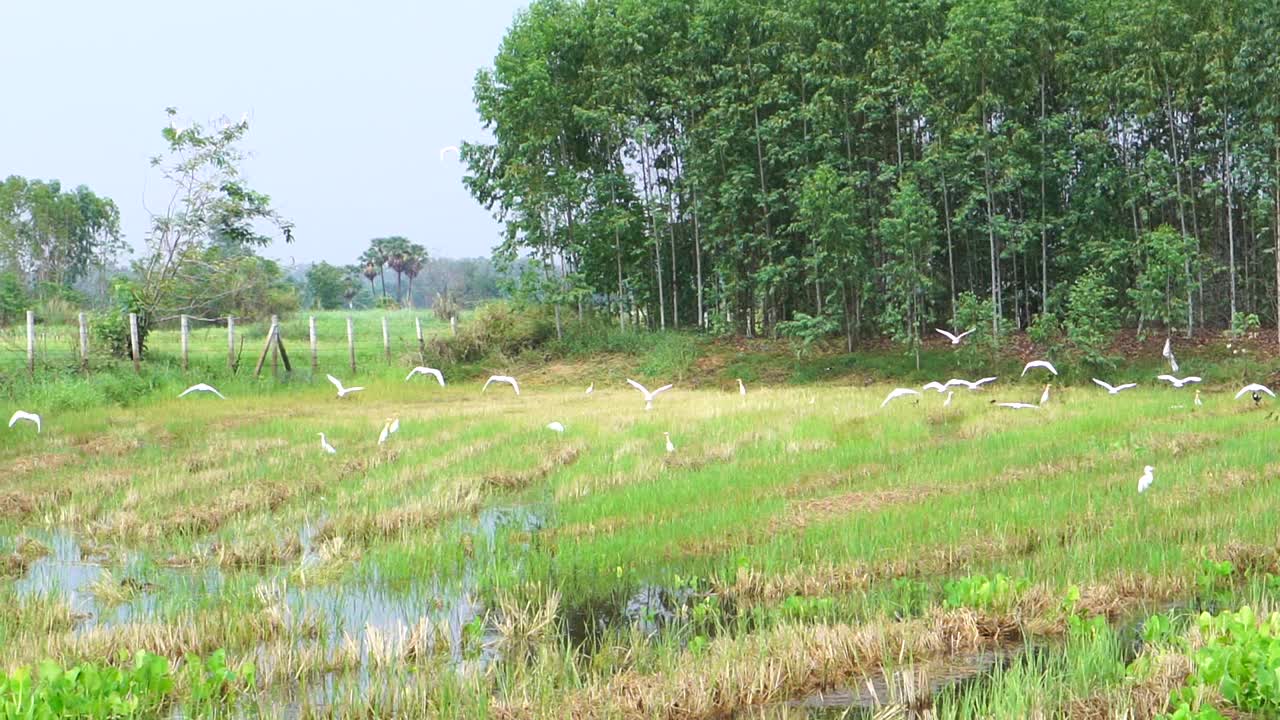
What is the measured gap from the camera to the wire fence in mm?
19078

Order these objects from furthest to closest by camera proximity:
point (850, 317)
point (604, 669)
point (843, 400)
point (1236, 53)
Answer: point (850, 317)
point (1236, 53)
point (843, 400)
point (604, 669)

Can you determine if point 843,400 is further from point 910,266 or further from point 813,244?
point 813,244

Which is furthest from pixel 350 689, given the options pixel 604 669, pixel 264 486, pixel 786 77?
pixel 786 77

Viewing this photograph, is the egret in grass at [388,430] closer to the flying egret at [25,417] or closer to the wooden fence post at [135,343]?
the flying egret at [25,417]

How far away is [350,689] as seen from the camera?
4.04 meters

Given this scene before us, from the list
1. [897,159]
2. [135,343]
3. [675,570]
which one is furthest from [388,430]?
[897,159]

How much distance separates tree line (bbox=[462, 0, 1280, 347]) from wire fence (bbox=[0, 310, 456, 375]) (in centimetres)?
479

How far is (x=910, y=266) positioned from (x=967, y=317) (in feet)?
5.49

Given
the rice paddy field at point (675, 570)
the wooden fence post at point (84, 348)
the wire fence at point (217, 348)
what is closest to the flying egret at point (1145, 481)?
the rice paddy field at point (675, 570)

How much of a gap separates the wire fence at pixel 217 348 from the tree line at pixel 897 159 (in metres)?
4.79

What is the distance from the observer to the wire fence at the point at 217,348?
19078mm

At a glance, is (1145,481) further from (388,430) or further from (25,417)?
(25,417)

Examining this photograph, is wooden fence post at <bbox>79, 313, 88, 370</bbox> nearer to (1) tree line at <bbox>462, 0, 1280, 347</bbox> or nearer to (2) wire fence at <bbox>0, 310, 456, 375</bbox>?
(2) wire fence at <bbox>0, 310, 456, 375</bbox>

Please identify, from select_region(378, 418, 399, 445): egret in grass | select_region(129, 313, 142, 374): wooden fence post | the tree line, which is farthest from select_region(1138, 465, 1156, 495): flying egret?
select_region(129, 313, 142, 374): wooden fence post
